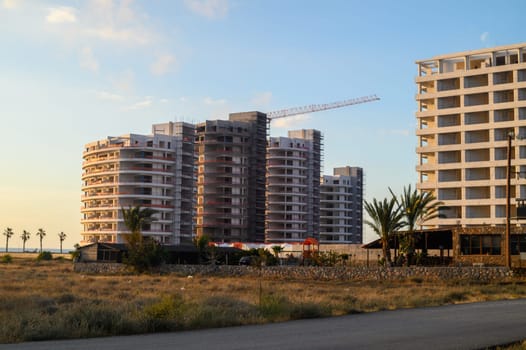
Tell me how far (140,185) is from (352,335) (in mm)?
119509

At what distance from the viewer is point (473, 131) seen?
3538 inches

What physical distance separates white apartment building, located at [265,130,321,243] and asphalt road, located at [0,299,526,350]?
5490 inches

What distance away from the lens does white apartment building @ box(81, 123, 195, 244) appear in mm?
133750

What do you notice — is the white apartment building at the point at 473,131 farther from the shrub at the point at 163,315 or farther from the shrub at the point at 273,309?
the shrub at the point at 163,315

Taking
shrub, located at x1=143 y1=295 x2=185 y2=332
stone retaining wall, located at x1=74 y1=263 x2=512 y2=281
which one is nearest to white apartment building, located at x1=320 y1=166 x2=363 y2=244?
stone retaining wall, located at x1=74 y1=263 x2=512 y2=281

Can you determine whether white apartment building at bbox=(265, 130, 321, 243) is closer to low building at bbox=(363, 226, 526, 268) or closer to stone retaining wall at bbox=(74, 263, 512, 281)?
stone retaining wall at bbox=(74, 263, 512, 281)

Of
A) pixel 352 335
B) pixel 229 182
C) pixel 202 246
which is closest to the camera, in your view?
pixel 352 335

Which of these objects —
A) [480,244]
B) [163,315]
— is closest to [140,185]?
[480,244]

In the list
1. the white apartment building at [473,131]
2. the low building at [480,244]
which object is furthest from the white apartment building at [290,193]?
the low building at [480,244]

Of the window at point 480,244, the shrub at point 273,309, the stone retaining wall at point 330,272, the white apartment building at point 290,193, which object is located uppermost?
the white apartment building at point 290,193

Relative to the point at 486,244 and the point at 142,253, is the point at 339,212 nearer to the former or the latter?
the point at 142,253

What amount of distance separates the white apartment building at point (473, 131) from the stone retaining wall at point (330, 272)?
3529cm

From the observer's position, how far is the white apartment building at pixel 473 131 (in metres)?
86.8

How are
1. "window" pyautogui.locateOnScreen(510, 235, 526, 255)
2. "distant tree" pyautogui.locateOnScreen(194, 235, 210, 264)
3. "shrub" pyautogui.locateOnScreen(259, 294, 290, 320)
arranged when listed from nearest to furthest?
"shrub" pyautogui.locateOnScreen(259, 294, 290, 320)
"window" pyautogui.locateOnScreen(510, 235, 526, 255)
"distant tree" pyautogui.locateOnScreen(194, 235, 210, 264)
